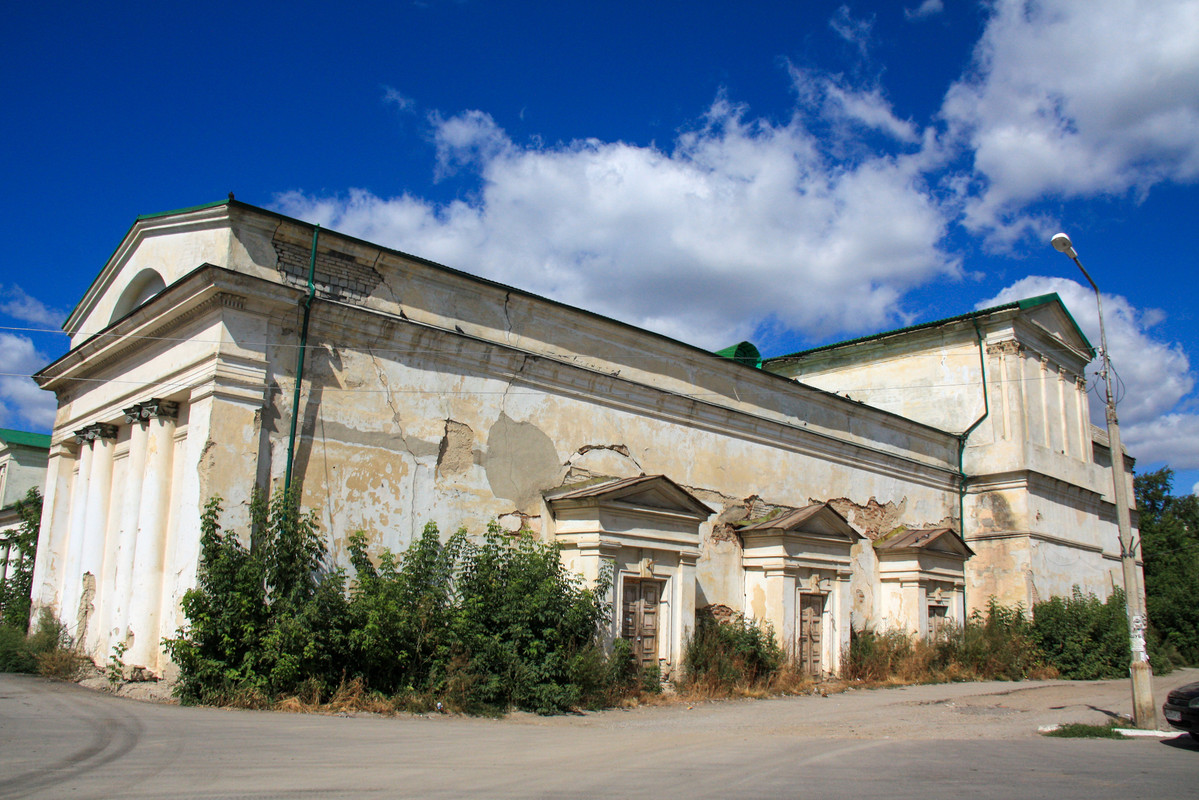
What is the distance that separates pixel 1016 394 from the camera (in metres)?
21.4

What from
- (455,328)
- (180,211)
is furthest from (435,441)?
(180,211)

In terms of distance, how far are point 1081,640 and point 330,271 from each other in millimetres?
17685

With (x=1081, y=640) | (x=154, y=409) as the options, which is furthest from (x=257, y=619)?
(x=1081, y=640)

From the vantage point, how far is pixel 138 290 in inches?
535

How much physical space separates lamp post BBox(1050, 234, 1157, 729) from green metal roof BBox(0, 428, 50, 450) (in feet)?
101

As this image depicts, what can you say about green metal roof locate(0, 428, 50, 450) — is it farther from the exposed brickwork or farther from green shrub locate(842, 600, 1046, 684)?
green shrub locate(842, 600, 1046, 684)

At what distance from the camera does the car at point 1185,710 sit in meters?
9.09

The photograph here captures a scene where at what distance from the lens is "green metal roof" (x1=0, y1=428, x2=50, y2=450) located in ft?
94.5

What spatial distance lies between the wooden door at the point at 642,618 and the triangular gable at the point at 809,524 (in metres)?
2.86

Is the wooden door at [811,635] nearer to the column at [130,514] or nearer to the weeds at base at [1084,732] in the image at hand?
the weeds at base at [1084,732]

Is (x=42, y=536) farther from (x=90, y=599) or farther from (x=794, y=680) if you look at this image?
(x=794, y=680)

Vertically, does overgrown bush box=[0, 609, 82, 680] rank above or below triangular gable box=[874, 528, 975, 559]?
below

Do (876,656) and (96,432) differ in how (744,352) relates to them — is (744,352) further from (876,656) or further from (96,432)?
(96,432)

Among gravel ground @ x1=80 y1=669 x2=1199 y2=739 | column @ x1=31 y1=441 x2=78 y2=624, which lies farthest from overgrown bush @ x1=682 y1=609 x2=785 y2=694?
column @ x1=31 y1=441 x2=78 y2=624
